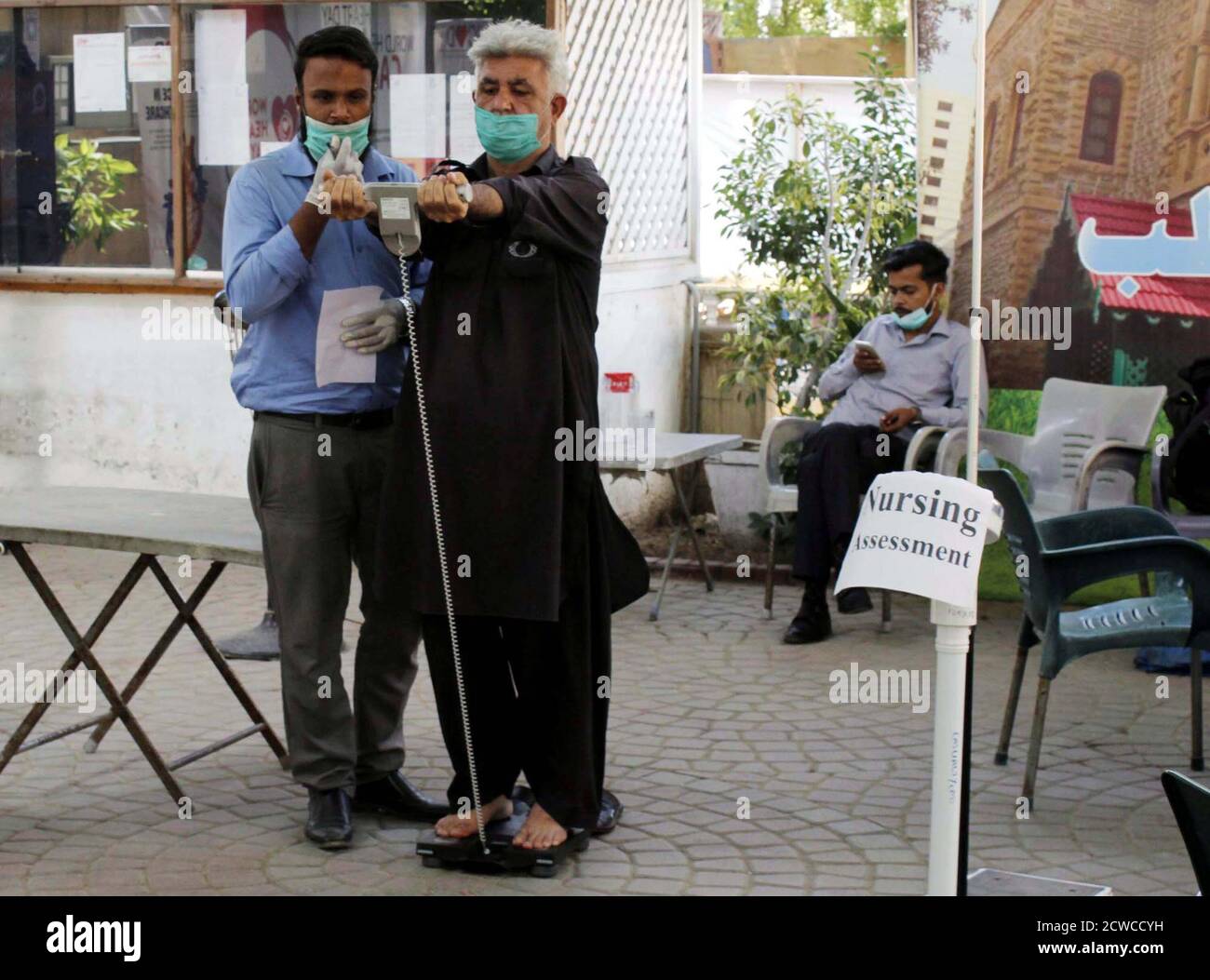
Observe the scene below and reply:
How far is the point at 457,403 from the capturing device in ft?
13.8

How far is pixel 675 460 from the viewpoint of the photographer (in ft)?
24.7

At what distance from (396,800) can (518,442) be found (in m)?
1.23

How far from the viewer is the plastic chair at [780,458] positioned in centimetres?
708

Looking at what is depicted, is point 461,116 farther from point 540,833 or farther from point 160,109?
point 540,833

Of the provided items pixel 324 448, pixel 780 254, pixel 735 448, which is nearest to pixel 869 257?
pixel 780 254

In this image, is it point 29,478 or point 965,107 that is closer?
point 965,107

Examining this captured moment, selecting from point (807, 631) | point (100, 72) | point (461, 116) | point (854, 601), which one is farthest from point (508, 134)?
point (100, 72)

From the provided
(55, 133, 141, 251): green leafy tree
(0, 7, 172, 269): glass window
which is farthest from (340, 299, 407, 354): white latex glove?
(55, 133, 141, 251): green leafy tree

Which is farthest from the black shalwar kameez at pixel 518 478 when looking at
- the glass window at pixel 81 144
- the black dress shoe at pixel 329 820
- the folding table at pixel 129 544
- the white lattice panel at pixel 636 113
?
the glass window at pixel 81 144

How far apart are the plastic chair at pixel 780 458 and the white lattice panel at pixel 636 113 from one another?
5.60 ft

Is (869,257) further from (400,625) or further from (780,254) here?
(400,625)
